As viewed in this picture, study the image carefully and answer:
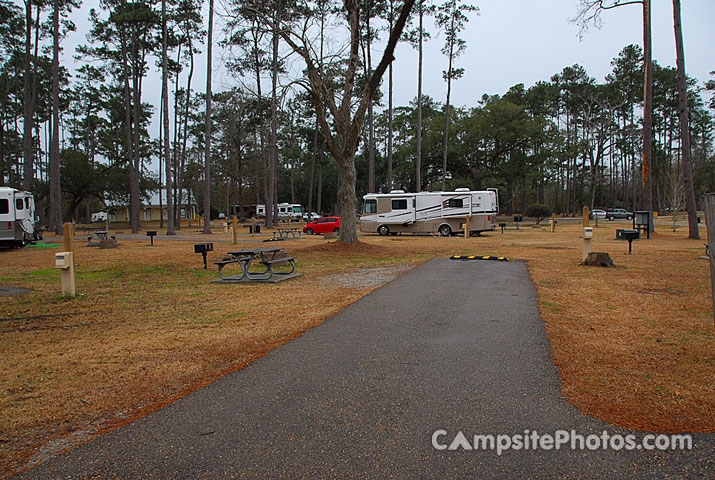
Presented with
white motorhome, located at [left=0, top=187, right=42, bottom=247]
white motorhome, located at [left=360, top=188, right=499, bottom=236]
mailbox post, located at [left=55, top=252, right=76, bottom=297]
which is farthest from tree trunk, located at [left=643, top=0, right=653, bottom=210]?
white motorhome, located at [left=0, top=187, right=42, bottom=247]

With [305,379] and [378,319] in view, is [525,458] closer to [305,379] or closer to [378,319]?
[305,379]

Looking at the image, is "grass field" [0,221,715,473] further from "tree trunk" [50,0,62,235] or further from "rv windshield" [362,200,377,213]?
"tree trunk" [50,0,62,235]

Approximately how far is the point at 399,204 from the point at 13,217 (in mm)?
19369

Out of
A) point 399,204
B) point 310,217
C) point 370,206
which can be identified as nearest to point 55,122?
point 370,206

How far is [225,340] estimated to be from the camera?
561 centimetres

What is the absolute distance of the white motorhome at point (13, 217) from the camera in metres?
19.8

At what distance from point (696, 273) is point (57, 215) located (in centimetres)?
3539

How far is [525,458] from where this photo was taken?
9.27 feet

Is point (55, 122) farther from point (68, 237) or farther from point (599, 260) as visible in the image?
point (599, 260)

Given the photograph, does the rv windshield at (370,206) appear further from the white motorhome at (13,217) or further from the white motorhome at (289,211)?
the white motorhome at (289,211)

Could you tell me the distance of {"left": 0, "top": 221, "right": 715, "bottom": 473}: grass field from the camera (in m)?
3.52

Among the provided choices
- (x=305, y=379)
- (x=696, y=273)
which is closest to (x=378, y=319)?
(x=305, y=379)

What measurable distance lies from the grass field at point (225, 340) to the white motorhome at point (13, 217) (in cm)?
1093

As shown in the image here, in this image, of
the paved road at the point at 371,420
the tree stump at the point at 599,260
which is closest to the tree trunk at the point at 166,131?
the tree stump at the point at 599,260
